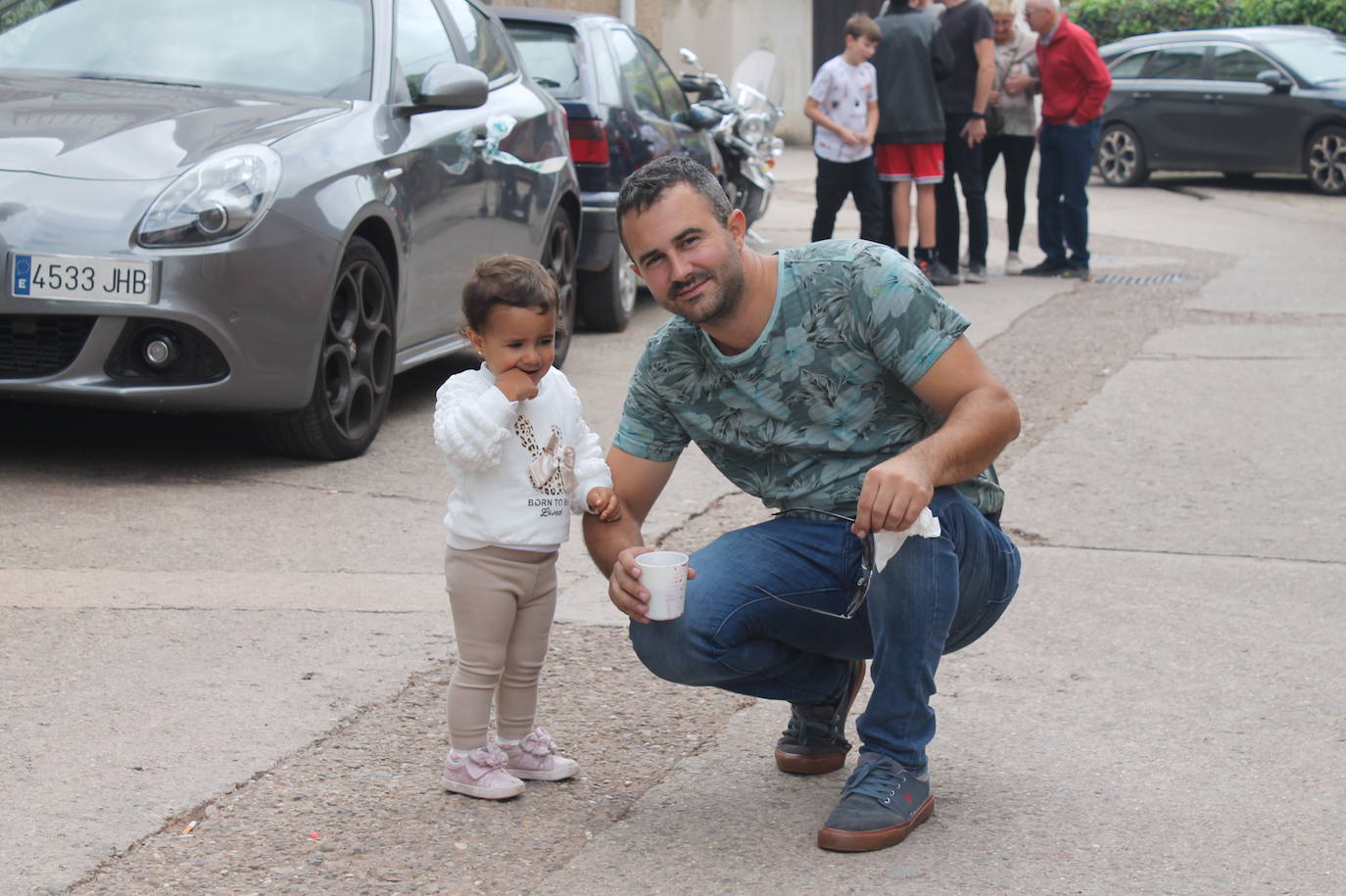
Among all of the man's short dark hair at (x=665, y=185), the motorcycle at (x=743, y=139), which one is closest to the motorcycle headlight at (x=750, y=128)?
the motorcycle at (x=743, y=139)

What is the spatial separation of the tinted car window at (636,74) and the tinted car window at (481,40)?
1.65 meters

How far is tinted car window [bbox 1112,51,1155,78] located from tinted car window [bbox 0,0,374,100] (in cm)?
1406

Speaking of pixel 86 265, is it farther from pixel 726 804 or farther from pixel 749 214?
pixel 749 214

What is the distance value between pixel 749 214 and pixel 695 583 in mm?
8958

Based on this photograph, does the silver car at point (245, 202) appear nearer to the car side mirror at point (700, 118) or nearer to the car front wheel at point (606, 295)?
the car front wheel at point (606, 295)

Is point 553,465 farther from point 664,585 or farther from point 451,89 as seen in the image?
point 451,89

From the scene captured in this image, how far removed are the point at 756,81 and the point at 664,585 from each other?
33.4 ft

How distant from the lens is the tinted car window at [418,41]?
21.7ft

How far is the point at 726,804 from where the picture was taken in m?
3.34

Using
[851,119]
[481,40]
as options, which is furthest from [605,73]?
[851,119]

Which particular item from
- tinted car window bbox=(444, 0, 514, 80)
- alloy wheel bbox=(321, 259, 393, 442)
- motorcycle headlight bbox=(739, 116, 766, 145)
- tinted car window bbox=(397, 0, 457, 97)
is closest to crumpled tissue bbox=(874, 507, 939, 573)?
alloy wheel bbox=(321, 259, 393, 442)

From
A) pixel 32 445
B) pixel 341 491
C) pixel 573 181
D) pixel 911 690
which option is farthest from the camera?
pixel 573 181

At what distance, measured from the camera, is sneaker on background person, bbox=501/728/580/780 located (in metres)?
3.42

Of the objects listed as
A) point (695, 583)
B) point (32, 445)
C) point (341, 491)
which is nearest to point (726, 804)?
point (695, 583)
